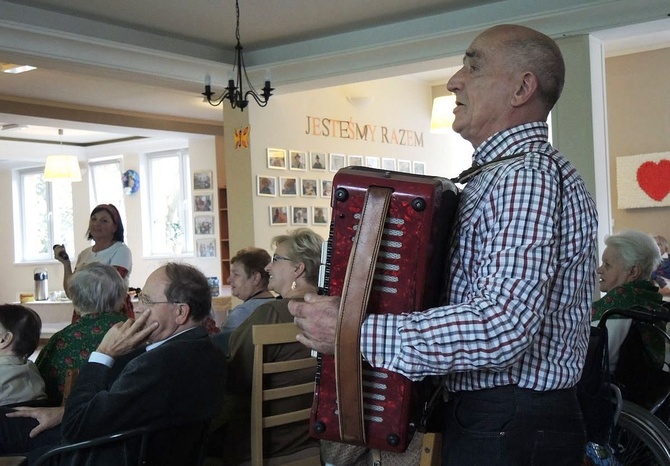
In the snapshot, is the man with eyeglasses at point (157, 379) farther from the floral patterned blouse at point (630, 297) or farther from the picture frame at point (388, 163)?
the picture frame at point (388, 163)

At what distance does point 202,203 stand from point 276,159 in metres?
4.25

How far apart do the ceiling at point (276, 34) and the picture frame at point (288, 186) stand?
0.92 m

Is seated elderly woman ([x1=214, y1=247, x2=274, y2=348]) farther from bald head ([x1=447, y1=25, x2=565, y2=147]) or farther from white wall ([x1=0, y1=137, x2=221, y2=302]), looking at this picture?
white wall ([x1=0, y1=137, x2=221, y2=302])

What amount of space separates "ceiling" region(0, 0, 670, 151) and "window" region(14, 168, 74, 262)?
22.1 feet

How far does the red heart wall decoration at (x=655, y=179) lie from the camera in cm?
790

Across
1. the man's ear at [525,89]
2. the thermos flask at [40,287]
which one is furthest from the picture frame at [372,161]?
the man's ear at [525,89]

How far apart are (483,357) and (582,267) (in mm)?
287

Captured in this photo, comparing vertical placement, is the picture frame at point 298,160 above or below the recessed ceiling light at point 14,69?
below

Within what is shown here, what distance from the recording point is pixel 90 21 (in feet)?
19.6

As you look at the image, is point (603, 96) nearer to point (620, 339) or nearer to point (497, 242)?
point (620, 339)

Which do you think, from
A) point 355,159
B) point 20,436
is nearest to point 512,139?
point 20,436

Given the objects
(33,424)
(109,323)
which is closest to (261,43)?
(109,323)

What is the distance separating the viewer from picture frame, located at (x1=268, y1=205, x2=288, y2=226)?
7.82m

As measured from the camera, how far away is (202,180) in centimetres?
1183
